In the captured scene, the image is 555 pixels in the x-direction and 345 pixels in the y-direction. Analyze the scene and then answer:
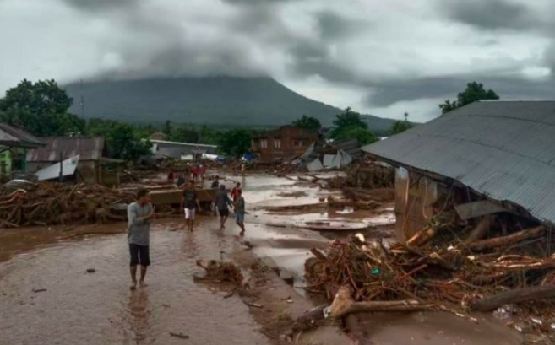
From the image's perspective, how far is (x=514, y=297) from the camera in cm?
864

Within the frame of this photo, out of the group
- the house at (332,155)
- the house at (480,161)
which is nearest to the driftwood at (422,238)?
the house at (480,161)

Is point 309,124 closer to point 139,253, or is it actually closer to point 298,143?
point 298,143

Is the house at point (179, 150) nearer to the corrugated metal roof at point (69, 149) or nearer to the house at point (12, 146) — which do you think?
the corrugated metal roof at point (69, 149)

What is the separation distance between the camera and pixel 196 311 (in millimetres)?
9828

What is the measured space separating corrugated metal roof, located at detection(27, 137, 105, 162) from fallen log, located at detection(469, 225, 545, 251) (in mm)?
33687

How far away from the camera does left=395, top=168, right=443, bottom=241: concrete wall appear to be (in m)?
14.6

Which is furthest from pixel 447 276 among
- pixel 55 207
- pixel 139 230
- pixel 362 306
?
pixel 55 207

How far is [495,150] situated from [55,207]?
16.0m

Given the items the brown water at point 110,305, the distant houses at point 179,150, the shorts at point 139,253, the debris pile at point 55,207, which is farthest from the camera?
the distant houses at point 179,150

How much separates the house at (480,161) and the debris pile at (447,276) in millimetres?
784

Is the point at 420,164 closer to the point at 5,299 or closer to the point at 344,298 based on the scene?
the point at 344,298

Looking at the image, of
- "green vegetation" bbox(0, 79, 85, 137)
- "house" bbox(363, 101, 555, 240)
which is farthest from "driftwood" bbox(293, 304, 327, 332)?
"green vegetation" bbox(0, 79, 85, 137)

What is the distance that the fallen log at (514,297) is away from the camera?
8.41 meters

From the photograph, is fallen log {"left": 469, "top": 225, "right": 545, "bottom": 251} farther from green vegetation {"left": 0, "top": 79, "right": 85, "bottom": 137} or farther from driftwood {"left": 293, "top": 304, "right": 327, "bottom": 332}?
green vegetation {"left": 0, "top": 79, "right": 85, "bottom": 137}
